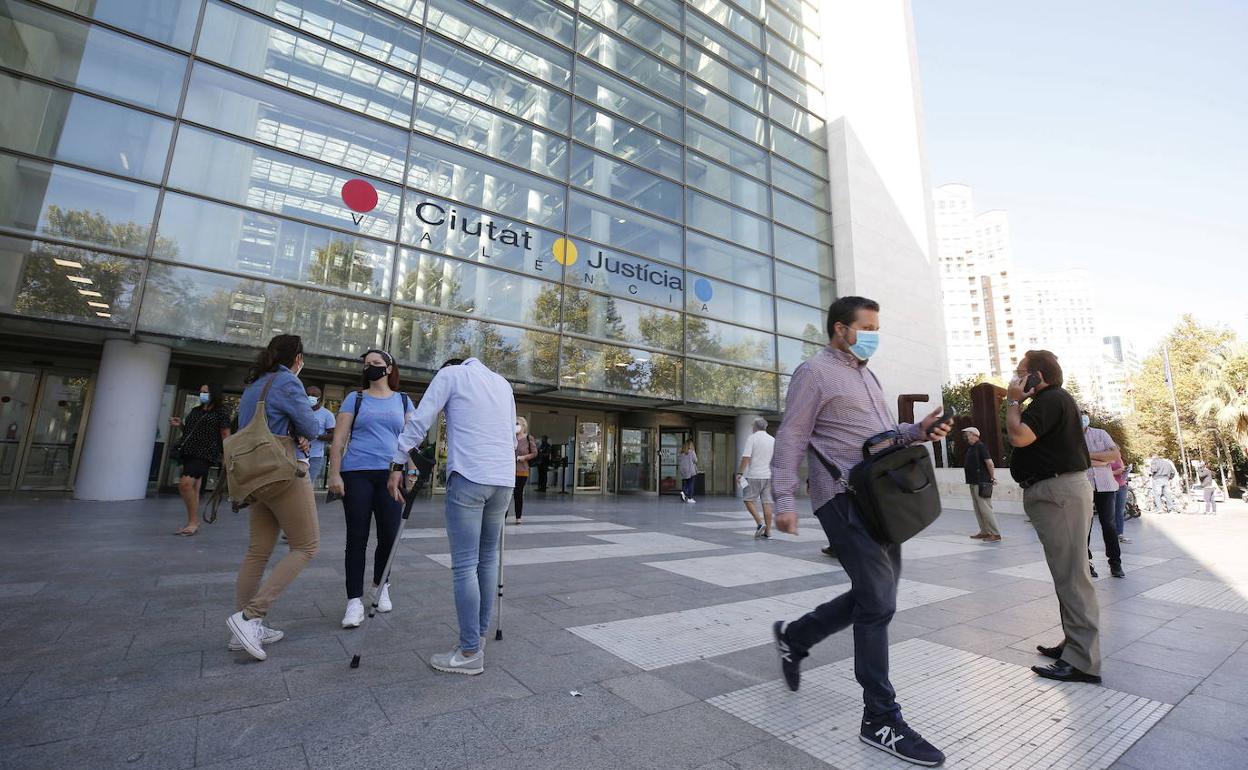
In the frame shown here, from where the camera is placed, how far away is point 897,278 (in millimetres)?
24922

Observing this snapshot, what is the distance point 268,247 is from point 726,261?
552 inches

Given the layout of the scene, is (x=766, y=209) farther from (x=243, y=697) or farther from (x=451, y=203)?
(x=243, y=697)

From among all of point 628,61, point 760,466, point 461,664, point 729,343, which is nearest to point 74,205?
point 461,664

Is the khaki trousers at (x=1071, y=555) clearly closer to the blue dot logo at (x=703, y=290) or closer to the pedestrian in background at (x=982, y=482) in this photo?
the pedestrian in background at (x=982, y=482)

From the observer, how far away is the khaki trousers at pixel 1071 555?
2914 mm

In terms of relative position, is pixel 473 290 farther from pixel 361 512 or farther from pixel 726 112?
pixel 726 112

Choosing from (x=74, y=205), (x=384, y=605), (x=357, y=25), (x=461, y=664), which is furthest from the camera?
(x=357, y=25)

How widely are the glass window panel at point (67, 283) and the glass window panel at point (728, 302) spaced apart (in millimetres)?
14053

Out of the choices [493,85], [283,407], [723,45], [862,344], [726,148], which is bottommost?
[283,407]

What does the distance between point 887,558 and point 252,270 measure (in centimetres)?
1339

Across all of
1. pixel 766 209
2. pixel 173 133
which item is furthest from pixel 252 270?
pixel 766 209

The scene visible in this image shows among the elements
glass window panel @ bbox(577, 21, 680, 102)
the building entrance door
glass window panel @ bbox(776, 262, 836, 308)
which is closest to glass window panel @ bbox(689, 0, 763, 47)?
glass window panel @ bbox(577, 21, 680, 102)

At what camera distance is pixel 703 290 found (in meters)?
18.9

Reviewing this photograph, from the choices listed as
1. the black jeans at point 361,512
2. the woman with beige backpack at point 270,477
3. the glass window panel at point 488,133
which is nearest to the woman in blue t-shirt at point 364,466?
the black jeans at point 361,512
